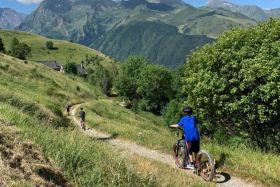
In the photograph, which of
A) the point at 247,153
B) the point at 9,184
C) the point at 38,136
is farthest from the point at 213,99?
the point at 9,184

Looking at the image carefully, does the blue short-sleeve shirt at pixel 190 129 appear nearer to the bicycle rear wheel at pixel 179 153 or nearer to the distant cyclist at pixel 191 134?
the distant cyclist at pixel 191 134

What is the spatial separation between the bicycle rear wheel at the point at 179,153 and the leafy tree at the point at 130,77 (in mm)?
101150

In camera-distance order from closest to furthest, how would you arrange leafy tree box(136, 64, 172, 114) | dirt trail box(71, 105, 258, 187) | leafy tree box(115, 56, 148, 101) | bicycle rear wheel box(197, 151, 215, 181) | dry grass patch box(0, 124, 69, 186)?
dry grass patch box(0, 124, 69, 186) → bicycle rear wheel box(197, 151, 215, 181) → dirt trail box(71, 105, 258, 187) → leafy tree box(136, 64, 172, 114) → leafy tree box(115, 56, 148, 101)

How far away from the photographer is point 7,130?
29.3ft

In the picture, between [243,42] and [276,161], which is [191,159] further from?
[243,42]

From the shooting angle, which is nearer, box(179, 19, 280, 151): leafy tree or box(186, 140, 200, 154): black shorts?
box(186, 140, 200, 154): black shorts

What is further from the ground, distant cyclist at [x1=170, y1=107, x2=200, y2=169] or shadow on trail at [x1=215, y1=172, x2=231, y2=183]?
distant cyclist at [x1=170, y1=107, x2=200, y2=169]

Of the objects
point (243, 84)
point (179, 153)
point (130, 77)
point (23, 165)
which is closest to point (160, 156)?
point (179, 153)

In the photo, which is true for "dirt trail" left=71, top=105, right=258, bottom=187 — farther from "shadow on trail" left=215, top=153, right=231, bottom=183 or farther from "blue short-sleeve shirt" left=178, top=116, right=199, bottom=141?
"blue short-sleeve shirt" left=178, top=116, right=199, bottom=141

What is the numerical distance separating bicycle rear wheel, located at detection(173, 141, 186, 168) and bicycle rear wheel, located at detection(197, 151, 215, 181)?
941mm

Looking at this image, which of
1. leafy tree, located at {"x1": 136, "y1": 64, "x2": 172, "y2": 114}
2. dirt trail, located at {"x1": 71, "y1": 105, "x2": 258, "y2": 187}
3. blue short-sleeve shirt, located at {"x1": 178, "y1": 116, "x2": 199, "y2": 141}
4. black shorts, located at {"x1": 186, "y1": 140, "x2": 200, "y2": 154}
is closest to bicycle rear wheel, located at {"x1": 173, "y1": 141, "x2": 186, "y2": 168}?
dirt trail, located at {"x1": 71, "y1": 105, "x2": 258, "y2": 187}

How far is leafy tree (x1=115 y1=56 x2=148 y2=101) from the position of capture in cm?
11925

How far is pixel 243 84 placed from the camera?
30859 millimetres

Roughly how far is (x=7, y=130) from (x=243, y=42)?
2839 centimetres
